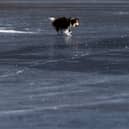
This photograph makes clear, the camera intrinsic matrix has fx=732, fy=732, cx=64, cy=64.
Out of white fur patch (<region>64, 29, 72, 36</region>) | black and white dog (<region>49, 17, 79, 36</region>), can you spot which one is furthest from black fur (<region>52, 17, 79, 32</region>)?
white fur patch (<region>64, 29, 72, 36</region>)

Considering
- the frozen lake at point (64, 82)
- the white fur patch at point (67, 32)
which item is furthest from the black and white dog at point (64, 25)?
the frozen lake at point (64, 82)

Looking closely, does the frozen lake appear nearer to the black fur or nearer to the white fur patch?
the white fur patch

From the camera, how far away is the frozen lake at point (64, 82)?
1036 centimetres

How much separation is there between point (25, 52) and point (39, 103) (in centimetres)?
930

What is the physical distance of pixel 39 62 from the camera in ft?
60.4

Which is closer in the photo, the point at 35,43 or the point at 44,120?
the point at 44,120

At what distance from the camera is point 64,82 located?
575 inches

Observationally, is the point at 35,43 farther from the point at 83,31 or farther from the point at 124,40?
the point at 83,31

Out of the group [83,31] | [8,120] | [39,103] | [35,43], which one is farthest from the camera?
[83,31]

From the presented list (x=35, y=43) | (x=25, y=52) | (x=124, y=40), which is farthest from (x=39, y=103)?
(x=124, y=40)

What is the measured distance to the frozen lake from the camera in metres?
10.4

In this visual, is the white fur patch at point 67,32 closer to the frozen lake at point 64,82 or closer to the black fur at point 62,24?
the black fur at point 62,24

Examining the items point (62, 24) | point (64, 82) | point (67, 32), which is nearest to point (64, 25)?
point (62, 24)

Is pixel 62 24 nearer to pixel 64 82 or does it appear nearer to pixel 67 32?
pixel 67 32
